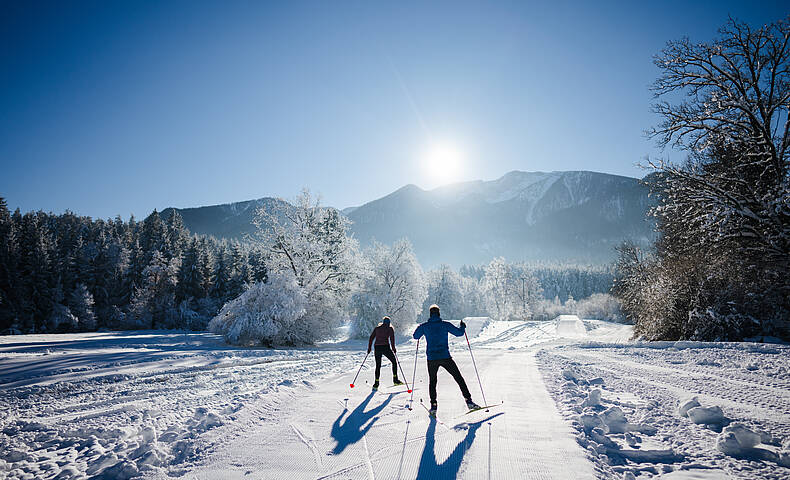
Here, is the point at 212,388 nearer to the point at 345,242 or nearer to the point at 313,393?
the point at 313,393

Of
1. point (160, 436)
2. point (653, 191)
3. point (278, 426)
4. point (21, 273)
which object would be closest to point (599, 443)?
point (278, 426)

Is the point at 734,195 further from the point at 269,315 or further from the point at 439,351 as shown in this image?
the point at 269,315

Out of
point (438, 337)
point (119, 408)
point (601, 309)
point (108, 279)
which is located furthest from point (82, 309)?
point (601, 309)

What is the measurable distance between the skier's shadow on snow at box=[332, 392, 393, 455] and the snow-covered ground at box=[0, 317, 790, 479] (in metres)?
0.03

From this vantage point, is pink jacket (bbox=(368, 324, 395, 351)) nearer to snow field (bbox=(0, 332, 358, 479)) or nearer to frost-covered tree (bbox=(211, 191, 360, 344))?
snow field (bbox=(0, 332, 358, 479))

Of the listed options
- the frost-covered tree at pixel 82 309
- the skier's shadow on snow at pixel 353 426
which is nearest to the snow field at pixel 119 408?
the skier's shadow on snow at pixel 353 426

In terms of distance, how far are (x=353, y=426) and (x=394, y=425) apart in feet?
2.24

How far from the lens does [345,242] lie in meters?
28.7

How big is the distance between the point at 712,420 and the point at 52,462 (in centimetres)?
923

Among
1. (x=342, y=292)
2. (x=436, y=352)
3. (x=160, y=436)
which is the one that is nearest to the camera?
(x=160, y=436)

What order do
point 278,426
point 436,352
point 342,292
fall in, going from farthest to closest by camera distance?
point 342,292, point 436,352, point 278,426

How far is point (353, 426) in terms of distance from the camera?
5492mm

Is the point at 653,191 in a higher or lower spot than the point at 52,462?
higher

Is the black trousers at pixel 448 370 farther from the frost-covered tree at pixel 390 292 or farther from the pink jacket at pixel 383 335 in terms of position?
the frost-covered tree at pixel 390 292
